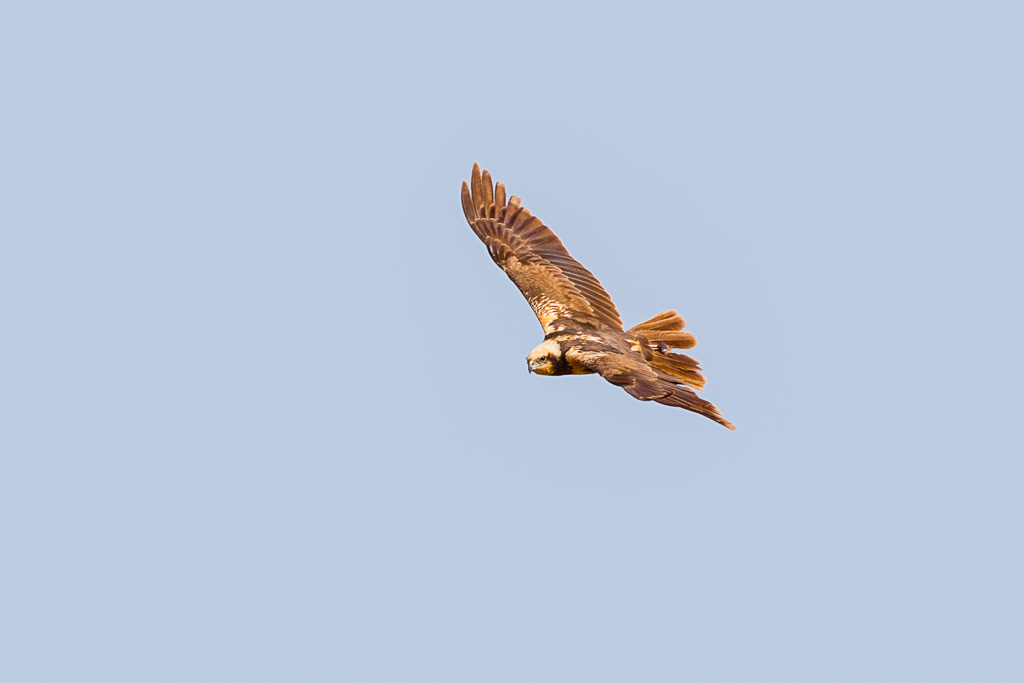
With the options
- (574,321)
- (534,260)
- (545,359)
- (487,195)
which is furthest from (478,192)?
(545,359)

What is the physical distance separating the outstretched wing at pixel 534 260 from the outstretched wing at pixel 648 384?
2.24 meters

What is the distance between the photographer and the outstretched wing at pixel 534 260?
20953mm

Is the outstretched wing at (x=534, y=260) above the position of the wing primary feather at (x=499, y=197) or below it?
below

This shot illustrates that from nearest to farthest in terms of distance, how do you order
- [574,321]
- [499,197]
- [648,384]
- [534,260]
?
[648,384]
[574,321]
[534,260]
[499,197]

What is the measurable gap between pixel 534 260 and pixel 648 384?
5.05 metres

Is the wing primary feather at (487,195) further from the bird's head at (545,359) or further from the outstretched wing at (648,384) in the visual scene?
the outstretched wing at (648,384)

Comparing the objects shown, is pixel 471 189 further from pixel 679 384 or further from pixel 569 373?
pixel 679 384

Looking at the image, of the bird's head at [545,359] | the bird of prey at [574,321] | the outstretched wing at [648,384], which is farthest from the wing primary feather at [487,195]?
the outstretched wing at [648,384]

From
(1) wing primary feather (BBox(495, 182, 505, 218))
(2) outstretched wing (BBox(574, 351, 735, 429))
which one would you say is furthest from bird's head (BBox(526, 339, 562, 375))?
(1) wing primary feather (BBox(495, 182, 505, 218))

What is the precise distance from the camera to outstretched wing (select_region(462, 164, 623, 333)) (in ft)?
Result: 68.7

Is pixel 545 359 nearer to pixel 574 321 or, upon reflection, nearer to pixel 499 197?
pixel 574 321

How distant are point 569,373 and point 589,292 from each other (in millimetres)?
2029

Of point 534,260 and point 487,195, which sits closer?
point 534,260

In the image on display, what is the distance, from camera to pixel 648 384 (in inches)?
677
